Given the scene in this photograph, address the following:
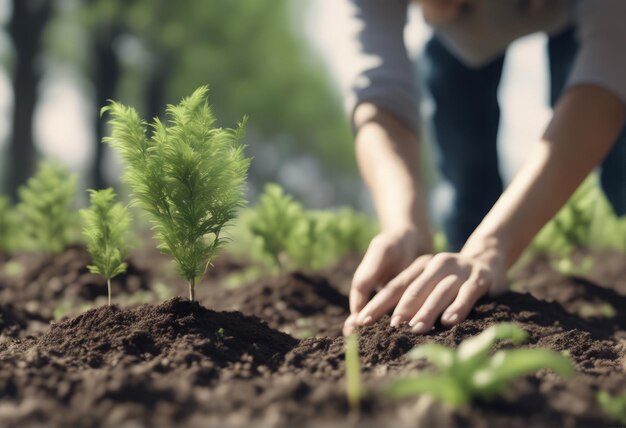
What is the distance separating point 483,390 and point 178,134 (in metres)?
1.54

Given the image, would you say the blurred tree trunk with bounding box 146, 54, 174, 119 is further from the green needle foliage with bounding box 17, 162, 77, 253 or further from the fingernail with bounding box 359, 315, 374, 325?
the fingernail with bounding box 359, 315, 374, 325

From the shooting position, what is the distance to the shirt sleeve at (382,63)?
3.47 meters

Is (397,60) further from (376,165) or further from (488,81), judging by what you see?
(488,81)

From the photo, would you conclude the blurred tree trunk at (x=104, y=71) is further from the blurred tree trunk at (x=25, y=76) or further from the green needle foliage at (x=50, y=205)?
the green needle foliage at (x=50, y=205)

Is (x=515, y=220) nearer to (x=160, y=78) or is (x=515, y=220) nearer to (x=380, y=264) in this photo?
(x=380, y=264)

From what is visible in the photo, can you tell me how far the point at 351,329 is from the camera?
2.72 m

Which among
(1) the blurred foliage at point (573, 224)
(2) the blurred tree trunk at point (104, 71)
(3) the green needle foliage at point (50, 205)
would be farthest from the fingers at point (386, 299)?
(2) the blurred tree trunk at point (104, 71)

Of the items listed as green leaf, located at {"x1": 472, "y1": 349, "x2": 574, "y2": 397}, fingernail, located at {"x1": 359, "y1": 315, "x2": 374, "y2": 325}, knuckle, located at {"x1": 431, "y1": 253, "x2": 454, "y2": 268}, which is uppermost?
knuckle, located at {"x1": 431, "y1": 253, "x2": 454, "y2": 268}

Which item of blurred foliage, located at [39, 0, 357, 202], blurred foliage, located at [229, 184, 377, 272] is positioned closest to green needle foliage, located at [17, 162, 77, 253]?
blurred foliage, located at [229, 184, 377, 272]

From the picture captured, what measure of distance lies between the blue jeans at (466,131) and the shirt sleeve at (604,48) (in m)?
1.72

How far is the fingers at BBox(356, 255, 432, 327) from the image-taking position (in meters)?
2.67

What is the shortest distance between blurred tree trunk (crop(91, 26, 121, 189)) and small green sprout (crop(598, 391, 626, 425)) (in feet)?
47.7

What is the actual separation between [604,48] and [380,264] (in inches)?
62.9

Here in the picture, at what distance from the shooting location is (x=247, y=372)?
2062mm
